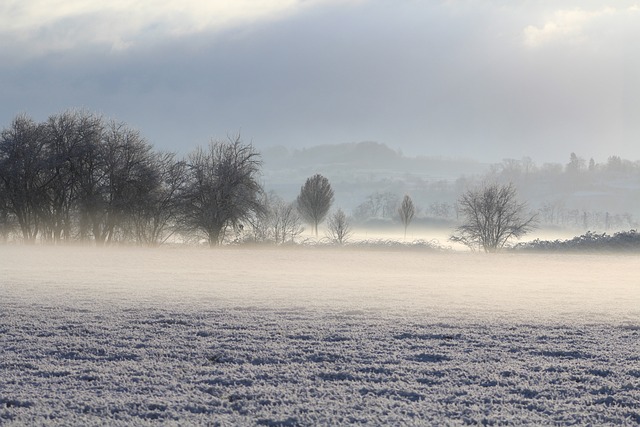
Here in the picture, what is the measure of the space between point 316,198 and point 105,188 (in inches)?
1239

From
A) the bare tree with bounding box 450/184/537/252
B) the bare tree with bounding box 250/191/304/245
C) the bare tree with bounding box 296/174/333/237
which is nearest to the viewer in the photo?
the bare tree with bounding box 250/191/304/245

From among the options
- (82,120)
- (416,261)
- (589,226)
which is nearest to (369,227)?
(589,226)

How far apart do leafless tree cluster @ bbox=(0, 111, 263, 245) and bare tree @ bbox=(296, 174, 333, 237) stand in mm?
24473

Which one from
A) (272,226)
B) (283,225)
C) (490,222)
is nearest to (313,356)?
(272,226)

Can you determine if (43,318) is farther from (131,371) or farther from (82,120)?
(82,120)

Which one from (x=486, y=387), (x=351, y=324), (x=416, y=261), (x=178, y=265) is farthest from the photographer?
(x=416, y=261)

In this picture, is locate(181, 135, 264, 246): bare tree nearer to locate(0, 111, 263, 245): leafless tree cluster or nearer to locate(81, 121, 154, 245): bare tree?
locate(0, 111, 263, 245): leafless tree cluster

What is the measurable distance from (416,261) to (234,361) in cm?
2901

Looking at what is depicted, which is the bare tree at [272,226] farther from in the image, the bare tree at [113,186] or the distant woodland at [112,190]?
the bare tree at [113,186]

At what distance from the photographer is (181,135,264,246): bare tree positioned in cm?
5356

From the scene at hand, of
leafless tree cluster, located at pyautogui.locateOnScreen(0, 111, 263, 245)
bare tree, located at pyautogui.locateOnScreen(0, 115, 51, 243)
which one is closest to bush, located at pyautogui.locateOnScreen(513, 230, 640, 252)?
leafless tree cluster, located at pyautogui.locateOnScreen(0, 111, 263, 245)

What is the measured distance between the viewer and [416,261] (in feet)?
125

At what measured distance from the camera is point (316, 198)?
79.6 meters

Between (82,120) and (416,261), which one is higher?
(82,120)
